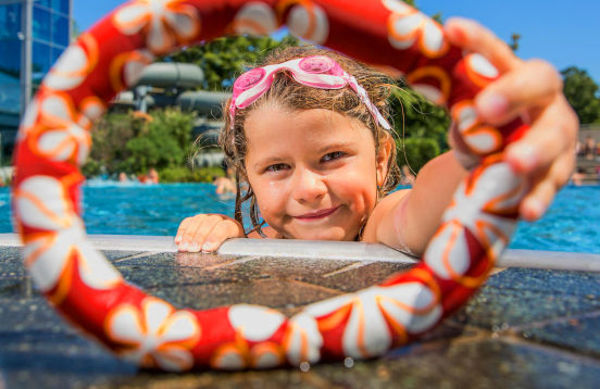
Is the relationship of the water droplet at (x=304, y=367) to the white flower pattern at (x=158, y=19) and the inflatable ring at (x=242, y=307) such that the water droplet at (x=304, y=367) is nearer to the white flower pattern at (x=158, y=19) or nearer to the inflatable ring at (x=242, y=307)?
the inflatable ring at (x=242, y=307)

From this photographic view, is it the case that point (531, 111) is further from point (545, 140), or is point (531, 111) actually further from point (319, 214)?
point (319, 214)

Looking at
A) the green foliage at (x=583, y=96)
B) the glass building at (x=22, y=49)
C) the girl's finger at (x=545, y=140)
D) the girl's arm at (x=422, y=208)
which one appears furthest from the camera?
the green foliage at (x=583, y=96)

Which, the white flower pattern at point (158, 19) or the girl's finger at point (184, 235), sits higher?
the white flower pattern at point (158, 19)

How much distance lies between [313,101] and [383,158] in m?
0.73

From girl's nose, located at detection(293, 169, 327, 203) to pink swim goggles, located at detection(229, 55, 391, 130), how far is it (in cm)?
43

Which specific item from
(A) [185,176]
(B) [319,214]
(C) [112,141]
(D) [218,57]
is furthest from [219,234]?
(D) [218,57]

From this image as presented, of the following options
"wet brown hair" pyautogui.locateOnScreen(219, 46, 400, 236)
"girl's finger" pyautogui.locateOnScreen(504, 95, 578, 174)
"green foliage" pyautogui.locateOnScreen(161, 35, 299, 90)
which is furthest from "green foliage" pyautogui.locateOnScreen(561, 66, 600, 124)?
"girl's finger" pyautogui.locateOnScreen(504, 95, 578, 174)

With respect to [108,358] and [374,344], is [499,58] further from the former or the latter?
[108,358]

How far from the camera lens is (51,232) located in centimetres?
92

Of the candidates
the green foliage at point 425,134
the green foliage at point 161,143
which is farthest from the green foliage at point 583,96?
the green foliage at point 161,143

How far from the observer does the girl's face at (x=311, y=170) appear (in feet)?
7.82

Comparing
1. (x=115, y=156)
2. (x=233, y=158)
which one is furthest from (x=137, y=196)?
(x=233, y=158)

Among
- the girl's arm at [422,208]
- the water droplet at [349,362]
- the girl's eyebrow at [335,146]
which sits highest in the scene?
the girl's eyebrow at [335,146]

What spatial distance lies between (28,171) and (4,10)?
23.7 metres
